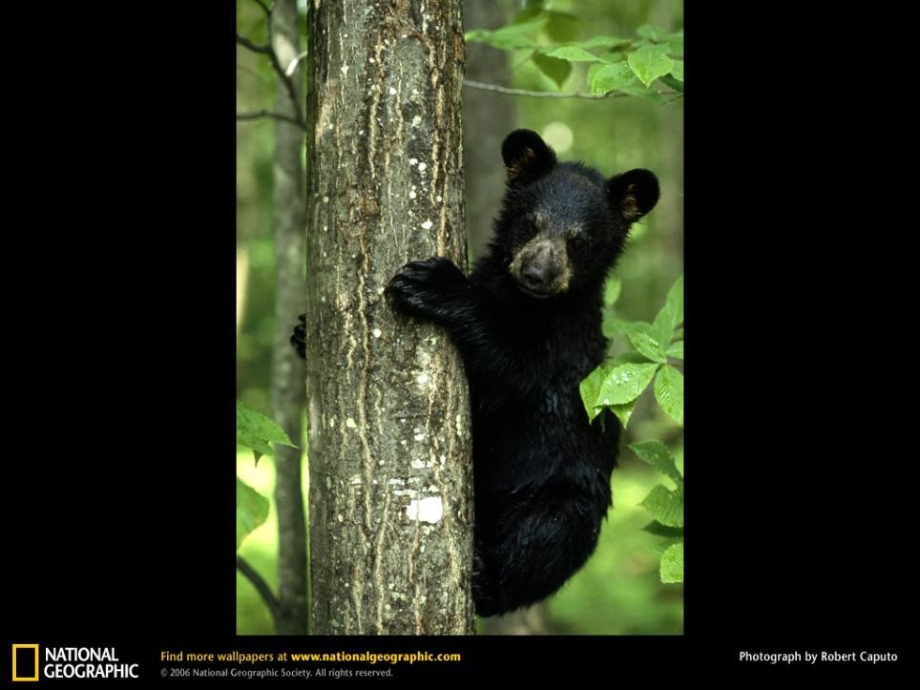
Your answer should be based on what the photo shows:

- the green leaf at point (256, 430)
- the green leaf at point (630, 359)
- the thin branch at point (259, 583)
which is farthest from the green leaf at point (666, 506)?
the thin branch at point (259, 583)

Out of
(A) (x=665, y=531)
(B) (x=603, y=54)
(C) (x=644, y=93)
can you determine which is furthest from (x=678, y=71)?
(A) (x=665, y=531)

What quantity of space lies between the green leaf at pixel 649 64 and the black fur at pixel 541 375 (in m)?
1.12

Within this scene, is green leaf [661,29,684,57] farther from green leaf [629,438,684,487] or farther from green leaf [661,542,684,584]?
green leaf [661,542,684,584]

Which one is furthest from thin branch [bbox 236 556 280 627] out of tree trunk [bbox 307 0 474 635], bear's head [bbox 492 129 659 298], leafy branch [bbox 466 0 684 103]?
leafy branch [bbox 466 0 684 103]

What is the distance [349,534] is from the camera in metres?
3.20

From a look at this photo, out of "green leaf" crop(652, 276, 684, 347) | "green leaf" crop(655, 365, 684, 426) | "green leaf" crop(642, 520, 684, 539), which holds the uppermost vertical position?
"green leaf" crop(652, 276, 684, 347)

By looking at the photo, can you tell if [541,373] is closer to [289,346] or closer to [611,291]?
[611,291]

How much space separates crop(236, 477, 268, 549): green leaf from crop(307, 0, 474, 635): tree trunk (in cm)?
53

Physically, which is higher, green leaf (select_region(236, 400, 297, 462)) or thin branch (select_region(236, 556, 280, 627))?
green leaf (select_region(236, 400, 297, 462))

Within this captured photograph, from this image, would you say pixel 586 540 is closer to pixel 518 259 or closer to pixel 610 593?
pixel 518 259

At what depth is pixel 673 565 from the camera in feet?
11.3

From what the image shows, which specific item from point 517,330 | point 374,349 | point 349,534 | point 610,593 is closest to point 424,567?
point 349,534

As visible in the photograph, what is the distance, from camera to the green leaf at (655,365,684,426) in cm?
328

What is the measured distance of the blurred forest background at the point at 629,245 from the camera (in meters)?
7.07
